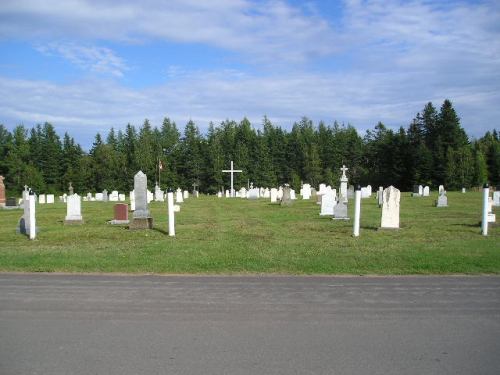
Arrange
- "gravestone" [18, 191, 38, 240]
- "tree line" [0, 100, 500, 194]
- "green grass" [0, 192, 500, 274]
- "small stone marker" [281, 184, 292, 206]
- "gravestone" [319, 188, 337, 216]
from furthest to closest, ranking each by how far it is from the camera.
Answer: "tree line" [0, 100, 500, 194], "small stone marker" [281, 184, 292, 206], "gravestone" [319, 188, 337, 216], "gravestone" [18, 191, 38, 240], "green grass" [0, 192, 500, 274]

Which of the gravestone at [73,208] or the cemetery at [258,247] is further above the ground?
the gravestone at [73,208]

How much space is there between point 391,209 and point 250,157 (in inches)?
→ 2966

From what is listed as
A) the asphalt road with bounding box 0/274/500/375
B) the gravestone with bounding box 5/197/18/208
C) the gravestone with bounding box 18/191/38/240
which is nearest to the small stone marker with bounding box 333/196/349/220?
the asphalt road with bounding box 0/274/500/375

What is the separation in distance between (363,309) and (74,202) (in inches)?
622

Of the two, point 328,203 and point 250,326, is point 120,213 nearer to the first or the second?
point 328,203

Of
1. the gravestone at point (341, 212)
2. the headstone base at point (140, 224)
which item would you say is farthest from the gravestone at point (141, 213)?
the gravestone at point (341, 212)

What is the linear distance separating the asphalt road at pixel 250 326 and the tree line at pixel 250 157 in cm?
6769

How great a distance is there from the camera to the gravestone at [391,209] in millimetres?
16359

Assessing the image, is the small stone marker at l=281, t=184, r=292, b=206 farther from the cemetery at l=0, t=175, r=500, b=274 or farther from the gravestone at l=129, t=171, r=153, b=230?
the gravestone at l=129, t=171, r=153, b=230

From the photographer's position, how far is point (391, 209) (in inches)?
645

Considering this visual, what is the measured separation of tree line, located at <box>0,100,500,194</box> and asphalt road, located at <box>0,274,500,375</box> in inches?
2665

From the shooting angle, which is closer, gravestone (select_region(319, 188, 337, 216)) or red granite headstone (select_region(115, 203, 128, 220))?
red granite headstone (select_region(115, 203, 128, 220))

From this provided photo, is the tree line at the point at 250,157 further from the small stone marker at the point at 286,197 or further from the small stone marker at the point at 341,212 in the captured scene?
the small stone marker at the point at 341,212

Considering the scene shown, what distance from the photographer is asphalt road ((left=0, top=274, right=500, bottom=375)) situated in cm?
496
